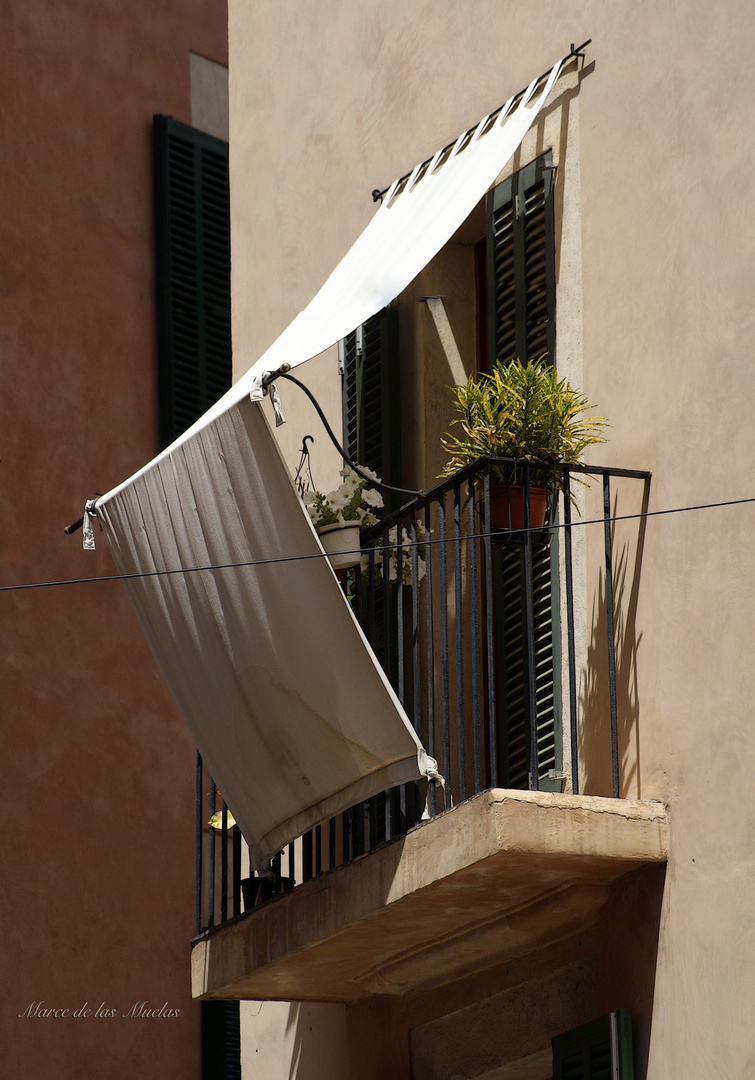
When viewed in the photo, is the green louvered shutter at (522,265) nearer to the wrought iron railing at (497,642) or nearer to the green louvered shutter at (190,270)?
the wrought iron railing at (497,642)

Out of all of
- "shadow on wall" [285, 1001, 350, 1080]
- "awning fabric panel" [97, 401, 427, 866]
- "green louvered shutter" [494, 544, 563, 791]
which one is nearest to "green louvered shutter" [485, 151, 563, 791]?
"green louvered shutter" [494, 544, 563, 791]

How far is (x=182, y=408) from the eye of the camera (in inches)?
534

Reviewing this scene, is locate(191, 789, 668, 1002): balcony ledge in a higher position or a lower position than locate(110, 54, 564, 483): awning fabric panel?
lower

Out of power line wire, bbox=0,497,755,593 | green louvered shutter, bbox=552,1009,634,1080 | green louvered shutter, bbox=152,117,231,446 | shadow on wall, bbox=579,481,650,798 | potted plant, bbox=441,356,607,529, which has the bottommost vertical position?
green louvered shutter, bbox=552,1009,634,1080

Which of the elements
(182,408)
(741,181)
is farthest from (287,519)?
(182,408)

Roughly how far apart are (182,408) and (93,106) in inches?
94.2

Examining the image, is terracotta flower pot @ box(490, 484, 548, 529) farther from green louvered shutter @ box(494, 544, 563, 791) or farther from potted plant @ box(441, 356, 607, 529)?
green louvered shutter @ box(494, 544, 563, 791)

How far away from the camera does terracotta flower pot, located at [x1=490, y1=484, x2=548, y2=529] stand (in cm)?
650

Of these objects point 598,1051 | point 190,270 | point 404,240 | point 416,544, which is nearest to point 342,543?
point 416,544

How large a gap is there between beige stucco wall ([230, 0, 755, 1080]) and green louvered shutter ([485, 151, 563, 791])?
0.14 m

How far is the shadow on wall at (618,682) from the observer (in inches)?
254

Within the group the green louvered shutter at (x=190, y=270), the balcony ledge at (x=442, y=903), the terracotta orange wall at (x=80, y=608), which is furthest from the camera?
the green louvered shutter at (x=190, y=270)

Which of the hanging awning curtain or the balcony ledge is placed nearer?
the balcony ledge

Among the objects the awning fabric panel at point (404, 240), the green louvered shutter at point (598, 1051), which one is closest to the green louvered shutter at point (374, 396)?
the awning fabric panel at point (404, 240)
